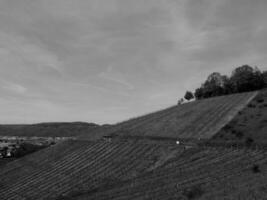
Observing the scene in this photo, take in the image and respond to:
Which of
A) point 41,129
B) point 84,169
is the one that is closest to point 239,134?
point 84,169

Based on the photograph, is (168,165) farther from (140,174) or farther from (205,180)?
(205,180)

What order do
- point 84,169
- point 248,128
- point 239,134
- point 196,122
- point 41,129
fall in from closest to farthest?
1. point 84,169
2. point 239,134
3. point 248,128
4. point 196,122
5. point 41,129

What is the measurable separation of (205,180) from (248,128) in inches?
934

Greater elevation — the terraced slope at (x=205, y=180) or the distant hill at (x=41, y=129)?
the distant hill at (x=41, y=129)

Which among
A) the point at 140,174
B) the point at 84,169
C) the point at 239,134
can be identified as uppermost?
the point at 239,134

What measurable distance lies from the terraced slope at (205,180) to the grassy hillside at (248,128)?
6.29m

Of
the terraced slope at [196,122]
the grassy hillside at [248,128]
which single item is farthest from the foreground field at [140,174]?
the terraced slope at [196,122]

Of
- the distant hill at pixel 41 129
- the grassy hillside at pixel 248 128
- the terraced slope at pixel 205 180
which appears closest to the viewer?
the terraced slope at pixel 205 180

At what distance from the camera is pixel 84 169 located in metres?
34.2

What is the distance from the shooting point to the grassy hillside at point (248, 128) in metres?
33.0

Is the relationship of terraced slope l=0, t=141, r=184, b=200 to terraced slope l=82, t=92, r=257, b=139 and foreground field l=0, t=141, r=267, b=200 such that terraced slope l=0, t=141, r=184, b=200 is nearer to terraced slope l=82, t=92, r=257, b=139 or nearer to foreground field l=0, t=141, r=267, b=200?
foreground field l=0, t=141, r=267, b=200

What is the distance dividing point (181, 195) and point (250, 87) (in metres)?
68.3

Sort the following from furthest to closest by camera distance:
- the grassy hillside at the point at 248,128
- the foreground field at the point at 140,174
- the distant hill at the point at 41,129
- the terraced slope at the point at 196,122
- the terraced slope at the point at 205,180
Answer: the distant hill at the point at 41,129
the terraced slope at the point at 196,122
the grassy hillside at the point at 248,128
the foreground field at the point at 140,174
the terraced slope at the point at 205,180

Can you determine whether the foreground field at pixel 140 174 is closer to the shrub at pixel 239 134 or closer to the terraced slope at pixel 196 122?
the terraced slope at pixel 196 122
